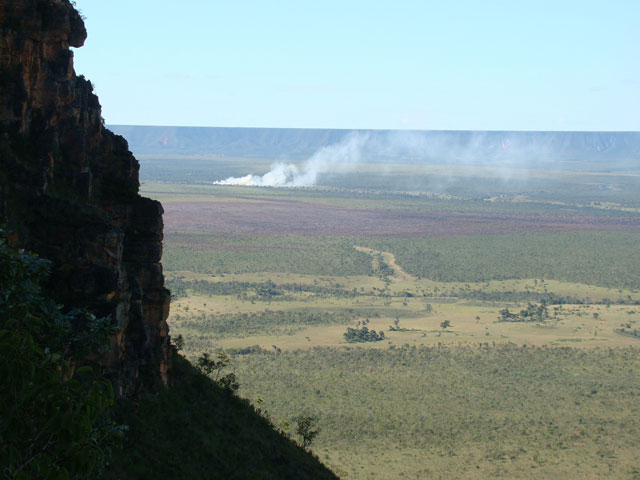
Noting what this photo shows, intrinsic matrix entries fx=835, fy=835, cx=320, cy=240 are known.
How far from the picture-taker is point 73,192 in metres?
16.1

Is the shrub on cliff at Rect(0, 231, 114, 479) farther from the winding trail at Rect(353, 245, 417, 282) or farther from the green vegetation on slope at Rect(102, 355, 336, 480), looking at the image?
the winding trail at Rect(353, 245, 417, 282)

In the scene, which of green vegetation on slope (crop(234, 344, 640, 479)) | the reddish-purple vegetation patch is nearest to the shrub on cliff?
green vegetation on slope (crop(234, 344, 640, 479))

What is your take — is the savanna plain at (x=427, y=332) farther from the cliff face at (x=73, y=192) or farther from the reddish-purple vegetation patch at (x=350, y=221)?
the cliff face at (x=73, y=192)

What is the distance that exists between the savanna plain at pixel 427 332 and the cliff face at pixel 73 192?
29.5ft

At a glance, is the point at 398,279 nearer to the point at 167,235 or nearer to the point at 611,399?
the point at 167,235

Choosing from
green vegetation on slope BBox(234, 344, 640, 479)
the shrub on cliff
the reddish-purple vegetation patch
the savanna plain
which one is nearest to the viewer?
the shrub on cliff

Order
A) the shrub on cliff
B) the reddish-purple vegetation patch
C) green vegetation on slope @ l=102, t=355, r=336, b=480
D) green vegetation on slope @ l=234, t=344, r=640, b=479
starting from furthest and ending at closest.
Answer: the reddish-purple vegetation patch
green vegetation on slope @ l=234, t=344, r=640, b=479
green vegetation on slope @ l=102, t=355, r=336, b=480
the shrub on cliff

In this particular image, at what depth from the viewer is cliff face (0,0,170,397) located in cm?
1402

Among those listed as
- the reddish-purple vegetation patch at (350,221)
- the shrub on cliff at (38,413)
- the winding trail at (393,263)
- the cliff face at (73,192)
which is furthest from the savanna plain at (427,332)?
the shrub on cliff at (38,413)

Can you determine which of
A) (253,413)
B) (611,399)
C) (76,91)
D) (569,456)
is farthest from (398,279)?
(76,91)

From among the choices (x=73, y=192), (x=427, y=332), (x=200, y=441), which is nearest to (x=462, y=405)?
(x=427, y=332)

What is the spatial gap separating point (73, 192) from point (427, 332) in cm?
4791

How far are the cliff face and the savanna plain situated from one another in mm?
9006

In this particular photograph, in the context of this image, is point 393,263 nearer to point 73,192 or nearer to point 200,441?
point 200,441
